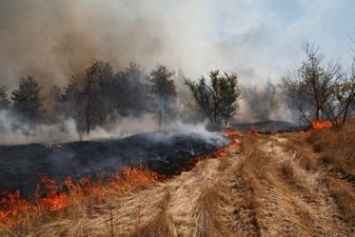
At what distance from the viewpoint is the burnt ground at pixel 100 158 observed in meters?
18.5

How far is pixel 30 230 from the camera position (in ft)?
24.7

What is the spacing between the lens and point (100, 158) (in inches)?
872

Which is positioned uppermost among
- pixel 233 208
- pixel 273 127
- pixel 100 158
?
pixel 273 127

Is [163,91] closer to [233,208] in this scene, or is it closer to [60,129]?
[60,129]

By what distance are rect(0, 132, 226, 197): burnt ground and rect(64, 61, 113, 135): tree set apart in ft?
81.5

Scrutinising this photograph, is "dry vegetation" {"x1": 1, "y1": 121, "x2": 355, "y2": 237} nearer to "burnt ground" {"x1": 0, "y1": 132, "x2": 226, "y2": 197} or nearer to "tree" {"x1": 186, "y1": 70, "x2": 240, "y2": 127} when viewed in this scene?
"burnt ground" {"x1": 0, "y1": 132, "x2": 226, "y2": 197}

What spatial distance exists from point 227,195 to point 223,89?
4410 cm

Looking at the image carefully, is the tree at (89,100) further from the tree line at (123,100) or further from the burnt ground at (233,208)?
the burnt ground at (233,208)

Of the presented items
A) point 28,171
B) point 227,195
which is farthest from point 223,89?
point 227,195

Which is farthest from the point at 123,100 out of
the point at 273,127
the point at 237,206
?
the point at 237,206

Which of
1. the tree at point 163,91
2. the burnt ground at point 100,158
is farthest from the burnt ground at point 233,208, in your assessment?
the tree at point 163,91

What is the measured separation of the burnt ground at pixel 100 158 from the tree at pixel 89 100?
2483 centimetres

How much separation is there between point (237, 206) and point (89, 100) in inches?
1778

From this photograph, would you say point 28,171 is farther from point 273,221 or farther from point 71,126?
point 71,126
